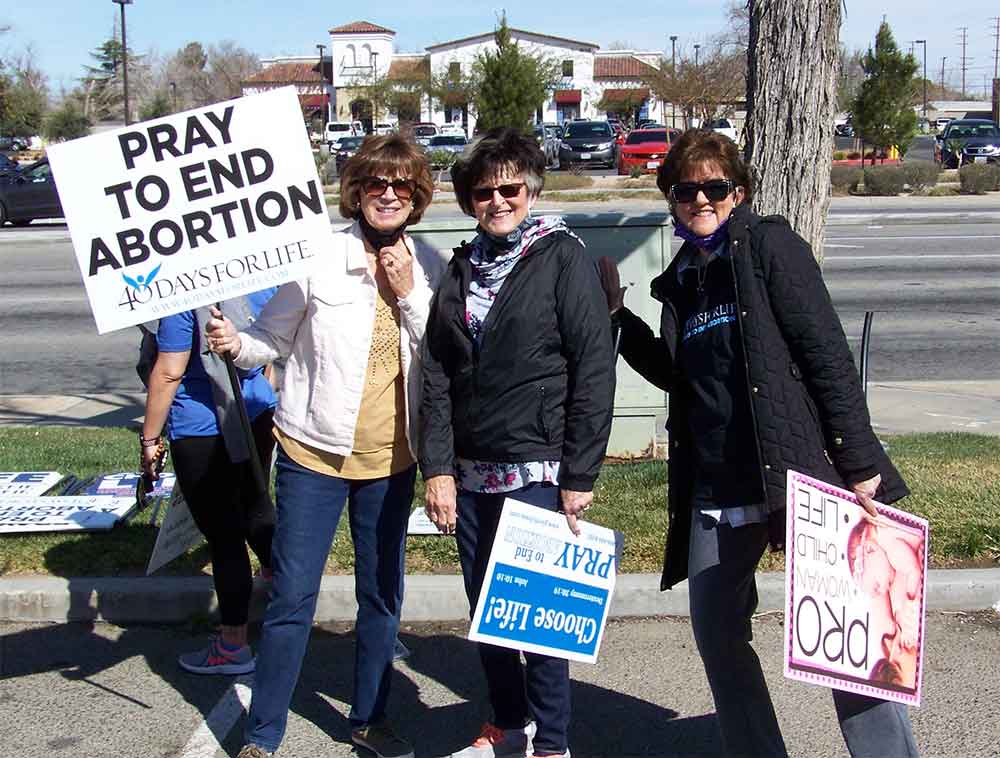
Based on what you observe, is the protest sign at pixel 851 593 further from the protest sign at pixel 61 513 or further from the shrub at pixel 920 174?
the shrub at pixel 920 174

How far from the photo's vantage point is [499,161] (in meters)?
3.33

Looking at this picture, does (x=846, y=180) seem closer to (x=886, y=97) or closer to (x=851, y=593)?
(x=886, y=97)

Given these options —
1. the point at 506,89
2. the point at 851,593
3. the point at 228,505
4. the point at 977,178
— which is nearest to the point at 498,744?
the point at 851,593

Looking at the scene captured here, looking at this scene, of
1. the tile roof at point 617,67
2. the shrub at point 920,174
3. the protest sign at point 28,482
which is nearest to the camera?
the protest sign at point 28,482

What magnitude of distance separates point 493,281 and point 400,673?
173 centimetres

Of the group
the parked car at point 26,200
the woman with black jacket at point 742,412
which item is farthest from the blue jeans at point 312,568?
the parked car at point 26,200

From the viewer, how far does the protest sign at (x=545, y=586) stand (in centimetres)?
336

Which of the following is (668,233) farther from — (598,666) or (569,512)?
(569,512)

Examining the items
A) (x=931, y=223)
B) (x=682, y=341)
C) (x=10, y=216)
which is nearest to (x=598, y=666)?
(x=682, y=341)

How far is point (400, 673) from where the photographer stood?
4.41 meters

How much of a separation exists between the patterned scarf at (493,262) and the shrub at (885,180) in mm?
27058

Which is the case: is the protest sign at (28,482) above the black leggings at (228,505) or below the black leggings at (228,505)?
below

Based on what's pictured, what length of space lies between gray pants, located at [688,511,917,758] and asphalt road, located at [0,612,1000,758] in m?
0.50

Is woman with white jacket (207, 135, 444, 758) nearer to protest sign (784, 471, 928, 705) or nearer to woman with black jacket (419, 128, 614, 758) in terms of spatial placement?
woman with black jacket (419, 128, 614, 758)
